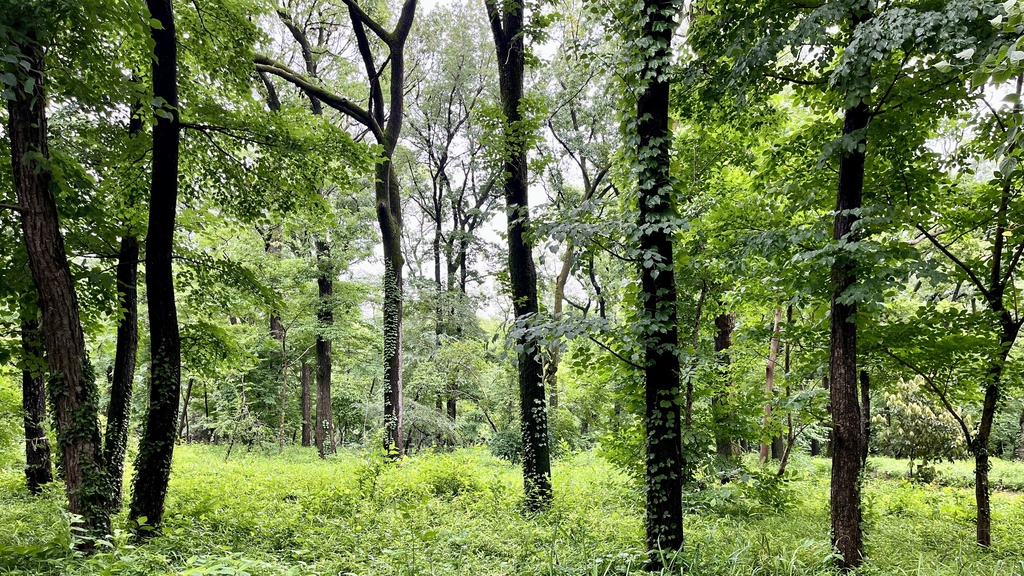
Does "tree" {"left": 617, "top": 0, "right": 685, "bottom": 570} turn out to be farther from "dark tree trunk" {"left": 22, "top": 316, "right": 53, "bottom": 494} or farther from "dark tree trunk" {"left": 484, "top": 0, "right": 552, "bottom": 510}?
"dark tree trunk" {"left": 22, "top": 316, "right": 53, "bottom": 494}

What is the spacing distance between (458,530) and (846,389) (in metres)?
3.95

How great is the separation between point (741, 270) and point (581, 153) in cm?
1271

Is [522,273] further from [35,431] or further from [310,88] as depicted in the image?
[35,431]

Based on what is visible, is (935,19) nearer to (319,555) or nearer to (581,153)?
(319,555)

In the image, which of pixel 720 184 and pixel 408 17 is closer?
pixel 720 184

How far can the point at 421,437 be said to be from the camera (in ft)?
56.3

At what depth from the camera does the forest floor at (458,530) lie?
12.0ft

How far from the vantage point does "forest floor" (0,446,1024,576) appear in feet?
12.0

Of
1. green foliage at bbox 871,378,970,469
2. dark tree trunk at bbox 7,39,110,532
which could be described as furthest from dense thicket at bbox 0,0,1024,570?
green foliage at bbox 871,378,970,469

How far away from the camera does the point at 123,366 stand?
5906 millimetres

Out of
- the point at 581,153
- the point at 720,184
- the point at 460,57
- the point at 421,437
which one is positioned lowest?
the point at 421,437

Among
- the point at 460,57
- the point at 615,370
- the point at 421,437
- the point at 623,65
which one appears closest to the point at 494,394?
the point at 421,437

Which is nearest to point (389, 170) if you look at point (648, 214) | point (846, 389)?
point (648, 214)

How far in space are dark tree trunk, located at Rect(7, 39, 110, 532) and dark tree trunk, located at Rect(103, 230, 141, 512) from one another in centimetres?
136
